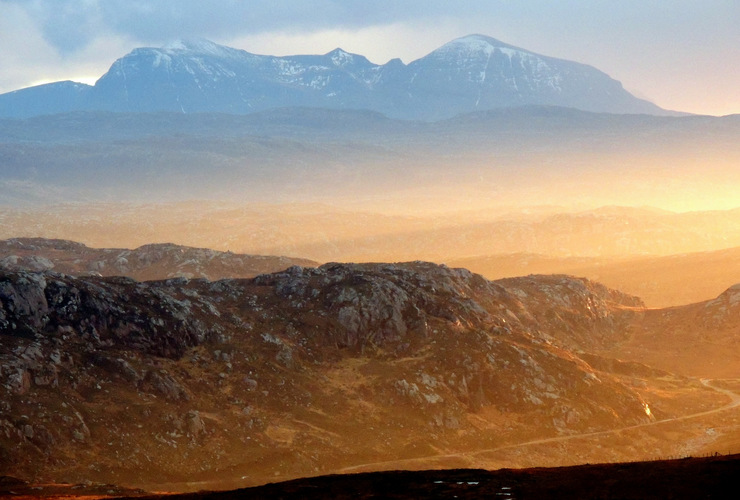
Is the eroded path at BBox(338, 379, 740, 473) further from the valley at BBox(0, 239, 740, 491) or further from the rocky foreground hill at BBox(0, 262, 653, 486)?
the rocky foreground hill at BBox(0, 262, 653, 486)

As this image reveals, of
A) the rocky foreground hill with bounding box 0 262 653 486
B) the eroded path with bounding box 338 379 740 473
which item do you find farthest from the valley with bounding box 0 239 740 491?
the eroded path with bounding box 338 379 740 473

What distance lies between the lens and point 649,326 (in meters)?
171

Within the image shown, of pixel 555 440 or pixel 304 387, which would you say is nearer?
pixel 555 440

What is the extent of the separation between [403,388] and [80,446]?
42.1 metres

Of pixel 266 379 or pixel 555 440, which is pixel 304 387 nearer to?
pixel 266 379

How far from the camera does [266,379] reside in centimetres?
10769

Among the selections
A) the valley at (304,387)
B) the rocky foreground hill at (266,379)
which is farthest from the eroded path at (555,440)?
the rocky foreground hill at (266,379)

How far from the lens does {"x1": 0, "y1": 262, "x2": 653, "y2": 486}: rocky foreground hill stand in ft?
293

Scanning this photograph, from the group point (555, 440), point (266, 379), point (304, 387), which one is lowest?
point (555, 440)

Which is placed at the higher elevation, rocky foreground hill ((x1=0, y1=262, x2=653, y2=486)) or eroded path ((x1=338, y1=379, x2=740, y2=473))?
rocky foreground hill ((x1=0, y1=262, x2=653, y2=486))

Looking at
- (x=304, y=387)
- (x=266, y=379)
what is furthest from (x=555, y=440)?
(x=266, y=379)

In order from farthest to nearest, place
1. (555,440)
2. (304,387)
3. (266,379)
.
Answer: (304,387) < (266,379) < (555,440)

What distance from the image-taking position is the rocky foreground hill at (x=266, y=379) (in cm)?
8919

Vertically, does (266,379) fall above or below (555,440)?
above
